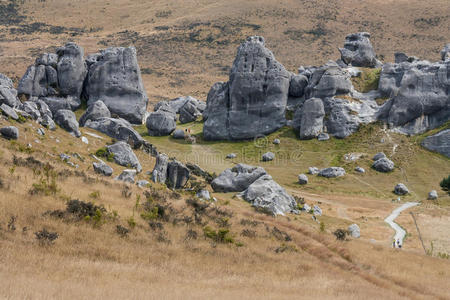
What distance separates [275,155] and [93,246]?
4563 cm

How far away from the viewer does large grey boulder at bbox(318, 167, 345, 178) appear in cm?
4838

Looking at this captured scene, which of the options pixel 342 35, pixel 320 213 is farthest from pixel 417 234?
pixel 342 35

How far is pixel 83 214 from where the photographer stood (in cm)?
1436

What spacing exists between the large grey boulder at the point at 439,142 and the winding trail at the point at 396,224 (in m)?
16.2

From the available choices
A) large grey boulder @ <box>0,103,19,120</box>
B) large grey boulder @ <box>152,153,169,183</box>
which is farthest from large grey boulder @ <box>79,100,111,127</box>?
large grey boulder @ <box>152,153,169,183</box>

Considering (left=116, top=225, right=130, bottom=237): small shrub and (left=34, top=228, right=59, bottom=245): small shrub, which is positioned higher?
(left=34, top=228, right=59, bottom=245): small shrub

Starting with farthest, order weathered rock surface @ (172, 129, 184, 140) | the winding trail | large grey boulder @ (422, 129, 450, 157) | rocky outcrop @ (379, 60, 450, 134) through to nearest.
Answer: weathered rock surface @ (172, 129, 184, 140)
rocky outcrop @ (379, 60, 450, 134)
large grey boulder @ (422, 129, 450, 157)
the winding trail

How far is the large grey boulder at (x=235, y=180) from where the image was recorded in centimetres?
3569

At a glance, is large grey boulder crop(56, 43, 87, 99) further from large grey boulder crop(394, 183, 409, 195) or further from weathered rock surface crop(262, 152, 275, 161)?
large grey boulder crop(394, 183, 409, 195)

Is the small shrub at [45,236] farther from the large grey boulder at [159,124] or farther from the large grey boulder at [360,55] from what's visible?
the large grey boulder at [360,55]

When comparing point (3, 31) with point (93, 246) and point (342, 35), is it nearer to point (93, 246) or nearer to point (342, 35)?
point (342, 35)

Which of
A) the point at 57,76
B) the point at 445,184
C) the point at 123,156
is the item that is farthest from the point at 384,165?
the point at 57,76

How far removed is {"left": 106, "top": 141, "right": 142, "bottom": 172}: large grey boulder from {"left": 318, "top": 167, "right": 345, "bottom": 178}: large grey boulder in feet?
78.5

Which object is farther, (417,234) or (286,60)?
(286,60)
